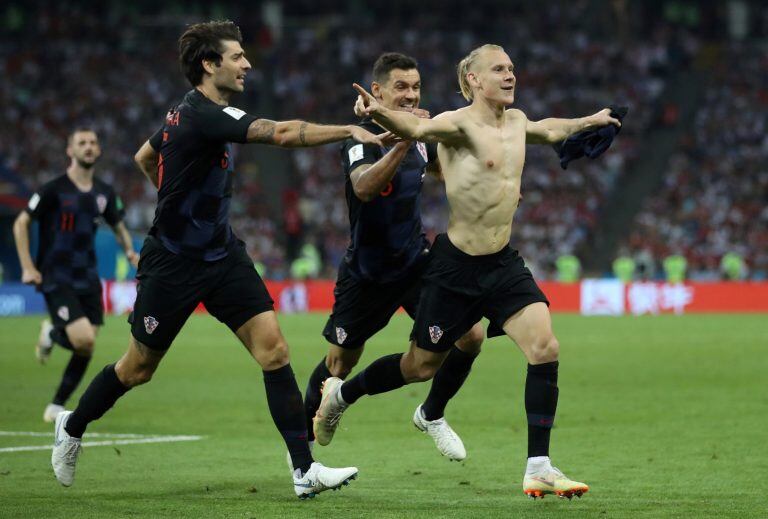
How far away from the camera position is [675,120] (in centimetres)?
4322

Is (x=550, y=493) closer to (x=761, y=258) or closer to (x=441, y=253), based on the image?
(x=441, y=253)

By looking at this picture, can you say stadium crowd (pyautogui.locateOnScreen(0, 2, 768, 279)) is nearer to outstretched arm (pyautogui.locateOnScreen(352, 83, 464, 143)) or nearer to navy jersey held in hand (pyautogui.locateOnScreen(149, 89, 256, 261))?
outstretched arm (pyautogui.locateOnScreen(352, 83, 464, 143))

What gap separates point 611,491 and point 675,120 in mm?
36775

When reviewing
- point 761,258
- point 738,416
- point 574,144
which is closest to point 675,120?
point 761,258

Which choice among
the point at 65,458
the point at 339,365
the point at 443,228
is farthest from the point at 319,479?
the point at 443,228

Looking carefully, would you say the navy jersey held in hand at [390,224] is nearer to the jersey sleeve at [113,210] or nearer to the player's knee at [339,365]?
the player's knee at [339,365]

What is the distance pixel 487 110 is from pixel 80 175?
5822mm

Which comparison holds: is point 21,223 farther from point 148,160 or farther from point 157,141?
point 157,141

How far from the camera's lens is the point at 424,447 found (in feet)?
33.8

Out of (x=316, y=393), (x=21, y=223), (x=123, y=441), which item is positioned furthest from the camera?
(x=21, y=223)

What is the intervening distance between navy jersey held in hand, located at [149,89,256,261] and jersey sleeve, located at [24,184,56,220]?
4949 mm

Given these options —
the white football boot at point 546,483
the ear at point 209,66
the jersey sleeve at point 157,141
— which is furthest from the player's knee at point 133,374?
the white football boot at point 546,483

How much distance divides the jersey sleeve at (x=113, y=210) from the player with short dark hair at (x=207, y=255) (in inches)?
197

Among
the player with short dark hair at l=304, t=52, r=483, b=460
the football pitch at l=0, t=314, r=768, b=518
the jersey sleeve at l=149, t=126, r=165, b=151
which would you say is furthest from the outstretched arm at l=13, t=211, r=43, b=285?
the jersey sleeve at l=149, t=126, r=165, b=151
